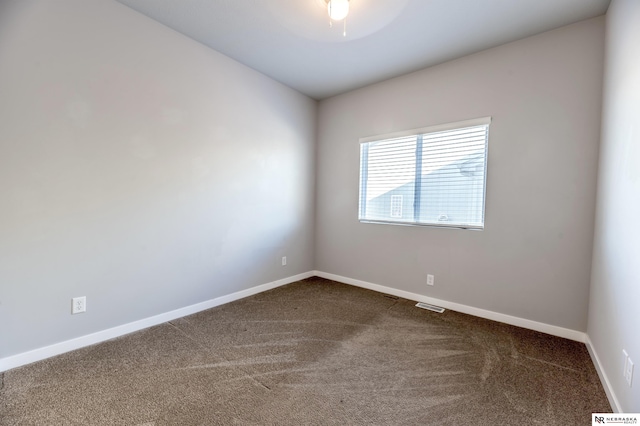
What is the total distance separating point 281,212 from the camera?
3709mm

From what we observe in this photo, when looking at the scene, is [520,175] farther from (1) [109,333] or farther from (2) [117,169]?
(1) [109,333]

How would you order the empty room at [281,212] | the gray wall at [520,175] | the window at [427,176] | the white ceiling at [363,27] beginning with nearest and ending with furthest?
the empty room at [281,212]
the white ceiling at [363,27]
the gray wall at [520,175]
the window at [427,176]

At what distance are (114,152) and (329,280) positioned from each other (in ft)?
9.76

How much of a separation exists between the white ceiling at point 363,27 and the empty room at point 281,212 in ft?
0.08

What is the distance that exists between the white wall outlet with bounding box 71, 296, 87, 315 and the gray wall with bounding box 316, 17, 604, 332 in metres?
3.02

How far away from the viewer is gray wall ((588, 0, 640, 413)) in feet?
4.67

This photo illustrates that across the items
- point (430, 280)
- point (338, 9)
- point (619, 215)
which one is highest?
point (338, 9)

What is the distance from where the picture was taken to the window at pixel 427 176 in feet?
9.39

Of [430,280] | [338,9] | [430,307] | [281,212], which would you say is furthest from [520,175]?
[281,212]

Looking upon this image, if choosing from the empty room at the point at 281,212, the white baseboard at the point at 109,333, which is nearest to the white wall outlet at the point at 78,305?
the empty room at the point at 281,212

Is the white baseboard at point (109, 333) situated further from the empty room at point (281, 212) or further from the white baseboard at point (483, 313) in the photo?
the white baseboard at point (483, 313)

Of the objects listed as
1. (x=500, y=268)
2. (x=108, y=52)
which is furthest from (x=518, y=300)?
(x=108, y=52)

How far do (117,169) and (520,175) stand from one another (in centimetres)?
360

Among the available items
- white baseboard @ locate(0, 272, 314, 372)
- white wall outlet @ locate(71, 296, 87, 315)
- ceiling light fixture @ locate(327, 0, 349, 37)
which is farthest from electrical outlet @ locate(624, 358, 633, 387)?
white wall outlet @ locate(71, 296, 87, 315)
